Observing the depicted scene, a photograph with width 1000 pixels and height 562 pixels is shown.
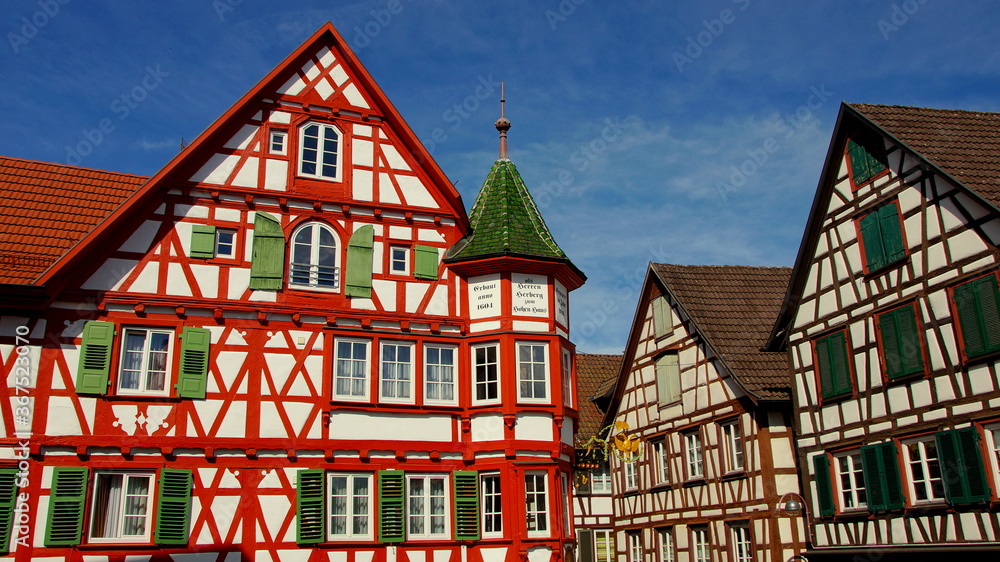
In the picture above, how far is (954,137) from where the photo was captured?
20.9 metres

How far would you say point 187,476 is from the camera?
18594mm

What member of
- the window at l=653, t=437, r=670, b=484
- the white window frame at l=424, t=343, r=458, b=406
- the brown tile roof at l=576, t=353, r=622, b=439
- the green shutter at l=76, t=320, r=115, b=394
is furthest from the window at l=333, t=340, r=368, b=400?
the brown tile roof at l=576, t=353, r=622, b=439

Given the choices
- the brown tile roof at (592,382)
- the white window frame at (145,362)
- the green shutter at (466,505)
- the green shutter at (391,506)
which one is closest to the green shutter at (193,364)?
the white window frame at (145,362)

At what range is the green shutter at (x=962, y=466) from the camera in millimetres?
17953

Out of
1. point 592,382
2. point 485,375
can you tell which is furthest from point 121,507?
point 592,382

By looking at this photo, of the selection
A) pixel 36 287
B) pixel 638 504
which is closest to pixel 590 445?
pixel 638 504

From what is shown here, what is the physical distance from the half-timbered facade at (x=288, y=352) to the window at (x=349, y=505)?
0.05 m

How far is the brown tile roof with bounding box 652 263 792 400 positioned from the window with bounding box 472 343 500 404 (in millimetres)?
7726

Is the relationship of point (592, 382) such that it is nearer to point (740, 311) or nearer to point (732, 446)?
point (740, 311)

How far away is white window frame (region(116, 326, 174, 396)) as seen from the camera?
19.0m

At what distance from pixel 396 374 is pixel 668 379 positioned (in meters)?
11.9

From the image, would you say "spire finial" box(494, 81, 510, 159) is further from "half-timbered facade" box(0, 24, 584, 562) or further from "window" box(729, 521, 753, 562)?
"window" box(729, 521, 753, 562)

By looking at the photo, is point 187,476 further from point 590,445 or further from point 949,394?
point 949,394

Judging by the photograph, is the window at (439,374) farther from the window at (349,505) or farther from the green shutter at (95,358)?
the green shutter at (95,358)
